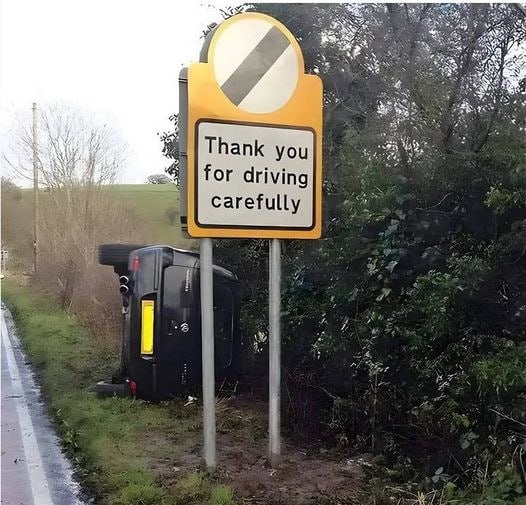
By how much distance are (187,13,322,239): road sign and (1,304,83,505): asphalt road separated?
1.99 m

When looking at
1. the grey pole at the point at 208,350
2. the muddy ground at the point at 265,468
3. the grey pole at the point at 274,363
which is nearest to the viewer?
the muddy ground at the point at 265,468

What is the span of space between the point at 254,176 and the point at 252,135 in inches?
10.3

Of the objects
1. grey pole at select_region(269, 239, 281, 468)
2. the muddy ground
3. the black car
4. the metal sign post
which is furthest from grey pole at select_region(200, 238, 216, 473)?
the black car

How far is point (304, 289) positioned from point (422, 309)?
1759 millimetres

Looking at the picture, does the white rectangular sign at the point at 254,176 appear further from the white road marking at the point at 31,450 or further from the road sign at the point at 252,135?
the white road marking at the point at 31,450

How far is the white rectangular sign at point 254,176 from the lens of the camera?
395 cm

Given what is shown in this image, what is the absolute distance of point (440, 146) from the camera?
4262 millimetres

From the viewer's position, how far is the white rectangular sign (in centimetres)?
395

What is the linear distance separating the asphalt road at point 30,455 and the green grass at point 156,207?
258cm

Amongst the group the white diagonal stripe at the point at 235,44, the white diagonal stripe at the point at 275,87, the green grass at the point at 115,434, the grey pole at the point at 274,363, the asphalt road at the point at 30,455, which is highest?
the white diagonal stripe at the point at 235,44

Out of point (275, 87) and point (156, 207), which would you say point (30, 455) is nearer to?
point (275, 87)

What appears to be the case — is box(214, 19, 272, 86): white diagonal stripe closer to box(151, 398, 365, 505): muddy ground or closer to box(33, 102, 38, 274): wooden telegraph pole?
box(151, 398, 365, 505): muddy ground

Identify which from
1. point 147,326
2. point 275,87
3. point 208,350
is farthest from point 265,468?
Result: point 275,87

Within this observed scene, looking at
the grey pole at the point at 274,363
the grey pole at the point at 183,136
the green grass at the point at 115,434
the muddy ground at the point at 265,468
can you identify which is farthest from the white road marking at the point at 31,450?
the grey pole at the point at 183,136
